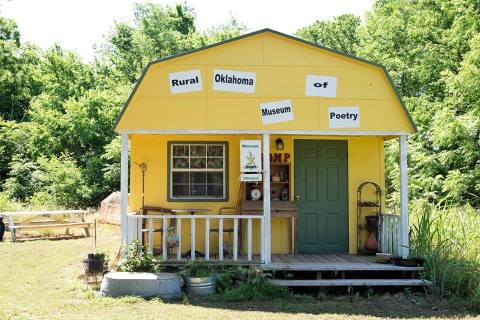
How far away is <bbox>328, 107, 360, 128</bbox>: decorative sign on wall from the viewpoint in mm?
9312

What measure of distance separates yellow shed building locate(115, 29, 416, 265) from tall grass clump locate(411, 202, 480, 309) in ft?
1.32

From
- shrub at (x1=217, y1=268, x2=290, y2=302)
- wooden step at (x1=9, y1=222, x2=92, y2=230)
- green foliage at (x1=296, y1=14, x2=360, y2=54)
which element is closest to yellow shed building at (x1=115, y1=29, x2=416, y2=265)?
shrub at (x1=217, y1=268, x2=290, y2=302)

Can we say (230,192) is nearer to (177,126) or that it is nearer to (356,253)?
(177,126)

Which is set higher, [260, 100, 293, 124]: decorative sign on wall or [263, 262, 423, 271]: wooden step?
[260, 100, 293, 124]: decorative sign on wall

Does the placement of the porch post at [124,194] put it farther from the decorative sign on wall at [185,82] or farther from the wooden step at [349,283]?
the wooden step at [349,283]

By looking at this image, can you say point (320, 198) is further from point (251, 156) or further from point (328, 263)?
point (251, 156)

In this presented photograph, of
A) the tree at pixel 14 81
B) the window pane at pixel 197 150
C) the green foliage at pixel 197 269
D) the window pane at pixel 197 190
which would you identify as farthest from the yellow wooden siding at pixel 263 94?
the tree at pixel 14 81

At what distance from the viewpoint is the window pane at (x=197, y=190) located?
10461mm

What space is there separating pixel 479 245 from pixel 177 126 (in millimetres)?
5198

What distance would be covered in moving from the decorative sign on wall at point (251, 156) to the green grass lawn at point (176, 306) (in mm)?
2223

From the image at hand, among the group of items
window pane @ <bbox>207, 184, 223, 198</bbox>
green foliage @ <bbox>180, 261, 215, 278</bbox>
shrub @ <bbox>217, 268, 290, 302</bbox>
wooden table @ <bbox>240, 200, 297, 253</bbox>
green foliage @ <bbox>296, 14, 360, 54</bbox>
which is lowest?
shrub @ <bbox>217, 268, 290, 302</bbox>

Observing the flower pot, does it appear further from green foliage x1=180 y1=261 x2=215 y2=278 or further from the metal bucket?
the metal bucket

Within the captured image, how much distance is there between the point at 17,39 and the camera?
33.9 m

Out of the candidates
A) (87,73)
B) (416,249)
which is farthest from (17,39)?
(416,249)
